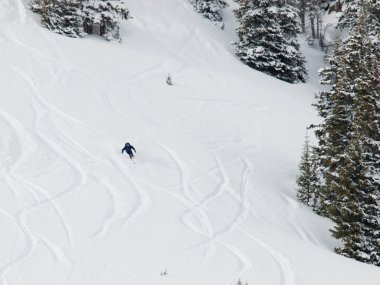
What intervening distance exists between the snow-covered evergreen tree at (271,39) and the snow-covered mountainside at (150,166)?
1.67 metres

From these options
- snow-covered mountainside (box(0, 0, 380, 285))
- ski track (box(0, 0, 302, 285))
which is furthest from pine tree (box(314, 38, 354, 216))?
ski track (box(0, 0, 302, 285))

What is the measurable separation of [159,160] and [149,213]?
586cm

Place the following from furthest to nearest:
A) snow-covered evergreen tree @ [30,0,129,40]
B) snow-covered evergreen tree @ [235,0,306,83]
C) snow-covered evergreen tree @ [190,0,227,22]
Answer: snow-covered evergreen tree @ [190,0,227,22] < snow-covered evergreen tree @ [235,0,306,83] < snow-covered evergreen tree @ [30,0,129,40]

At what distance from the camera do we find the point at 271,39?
3841 cm

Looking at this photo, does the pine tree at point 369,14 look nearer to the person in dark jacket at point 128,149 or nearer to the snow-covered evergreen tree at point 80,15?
the snow-covered evergreen tree at point 80,15

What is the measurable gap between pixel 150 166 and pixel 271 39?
21462 mm

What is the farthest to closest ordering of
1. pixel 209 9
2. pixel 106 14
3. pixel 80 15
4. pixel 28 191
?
1. pixel 209 9
2. pixel 106 14
3. pixel 80 15
4. pixel 28 191

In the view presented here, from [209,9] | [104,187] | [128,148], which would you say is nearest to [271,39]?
Result: [209,9]

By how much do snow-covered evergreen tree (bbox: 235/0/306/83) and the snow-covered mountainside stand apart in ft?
5.47

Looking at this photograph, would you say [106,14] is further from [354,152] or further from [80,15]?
[354,152]

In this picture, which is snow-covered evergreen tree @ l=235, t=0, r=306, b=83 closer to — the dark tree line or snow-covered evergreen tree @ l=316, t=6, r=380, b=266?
the dark tree line

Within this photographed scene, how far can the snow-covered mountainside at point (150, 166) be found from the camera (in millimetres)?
11992

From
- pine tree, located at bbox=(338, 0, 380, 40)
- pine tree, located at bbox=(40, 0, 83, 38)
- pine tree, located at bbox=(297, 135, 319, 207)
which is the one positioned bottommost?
pine tree, located at bbox=(297, 135, 319, 207)

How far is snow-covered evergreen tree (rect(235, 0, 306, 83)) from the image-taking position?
3806 centimetres
